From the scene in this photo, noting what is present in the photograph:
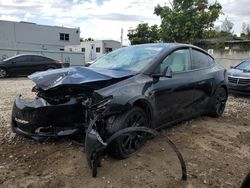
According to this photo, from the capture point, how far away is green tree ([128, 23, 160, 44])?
3403 centimetres

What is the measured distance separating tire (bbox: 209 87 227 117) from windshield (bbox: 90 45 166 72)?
1.96m

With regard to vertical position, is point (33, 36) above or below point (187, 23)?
below

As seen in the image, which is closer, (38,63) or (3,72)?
(3,72)

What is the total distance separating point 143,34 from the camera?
115 ft

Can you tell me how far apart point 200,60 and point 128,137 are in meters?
2.85

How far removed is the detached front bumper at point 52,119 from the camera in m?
4.61

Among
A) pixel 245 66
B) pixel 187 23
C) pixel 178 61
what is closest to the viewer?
pixel 178 61

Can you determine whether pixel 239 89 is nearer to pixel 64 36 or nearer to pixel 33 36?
pixel 33 36

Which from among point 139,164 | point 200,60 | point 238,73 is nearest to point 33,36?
point 238,73

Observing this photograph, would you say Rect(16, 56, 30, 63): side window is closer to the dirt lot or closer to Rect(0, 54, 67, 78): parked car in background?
Rect(0, 54, 67, 78): parked car in background

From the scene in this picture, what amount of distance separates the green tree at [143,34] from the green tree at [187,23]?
5.72m

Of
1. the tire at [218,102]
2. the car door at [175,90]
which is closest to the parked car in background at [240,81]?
the tire at [218,102]

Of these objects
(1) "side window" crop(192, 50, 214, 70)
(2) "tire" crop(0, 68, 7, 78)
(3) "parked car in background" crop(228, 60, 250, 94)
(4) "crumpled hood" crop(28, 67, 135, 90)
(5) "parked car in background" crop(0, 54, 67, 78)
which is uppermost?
(1) "side window" crop(192, 50, 214, 70)

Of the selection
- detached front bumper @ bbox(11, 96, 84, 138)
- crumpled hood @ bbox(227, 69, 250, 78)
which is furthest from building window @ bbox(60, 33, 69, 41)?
detached front bumper @ bbox(11, 96, 84, 138)
